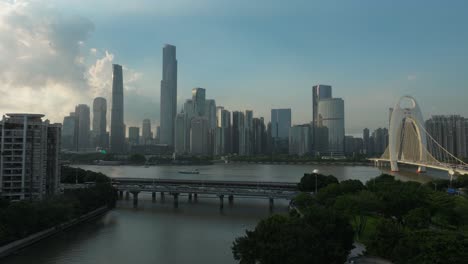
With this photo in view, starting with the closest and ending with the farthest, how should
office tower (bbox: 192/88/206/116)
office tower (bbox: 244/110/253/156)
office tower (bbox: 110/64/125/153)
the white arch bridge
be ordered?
the white arch bridge → office tower (bbox: 244/110/253/156) → office tower (bbox: 110/64/125/153) → office tower (bbox: 192/88/206/116)

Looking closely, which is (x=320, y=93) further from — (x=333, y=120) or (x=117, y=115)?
(x=117, y=115)

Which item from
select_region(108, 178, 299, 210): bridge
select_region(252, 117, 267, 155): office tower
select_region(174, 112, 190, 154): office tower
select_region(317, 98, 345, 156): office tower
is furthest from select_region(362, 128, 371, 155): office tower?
select_region(108, 178, 299, 210): bridge

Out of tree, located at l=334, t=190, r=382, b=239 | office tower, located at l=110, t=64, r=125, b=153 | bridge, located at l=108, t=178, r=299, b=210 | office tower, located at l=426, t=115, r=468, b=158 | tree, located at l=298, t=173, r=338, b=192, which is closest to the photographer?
tree, located at l=334, t=190, r=382, b=239

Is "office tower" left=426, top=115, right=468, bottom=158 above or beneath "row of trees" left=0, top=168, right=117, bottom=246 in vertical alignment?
above

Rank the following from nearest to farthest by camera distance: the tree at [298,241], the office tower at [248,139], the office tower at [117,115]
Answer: the tree at [298,241], the office tower at [248,139], the office tower at [117,115]

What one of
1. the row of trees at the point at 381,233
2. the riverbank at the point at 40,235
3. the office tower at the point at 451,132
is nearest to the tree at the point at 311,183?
the row of trees at the point at 381,233

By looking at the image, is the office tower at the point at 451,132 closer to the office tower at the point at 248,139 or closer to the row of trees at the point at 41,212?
the office tower at the point at 248,139

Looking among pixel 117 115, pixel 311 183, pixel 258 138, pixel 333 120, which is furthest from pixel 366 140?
pixel 311 183

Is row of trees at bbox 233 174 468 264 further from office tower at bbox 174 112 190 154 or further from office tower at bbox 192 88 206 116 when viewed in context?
office tower at bbox 192 88 206 116
